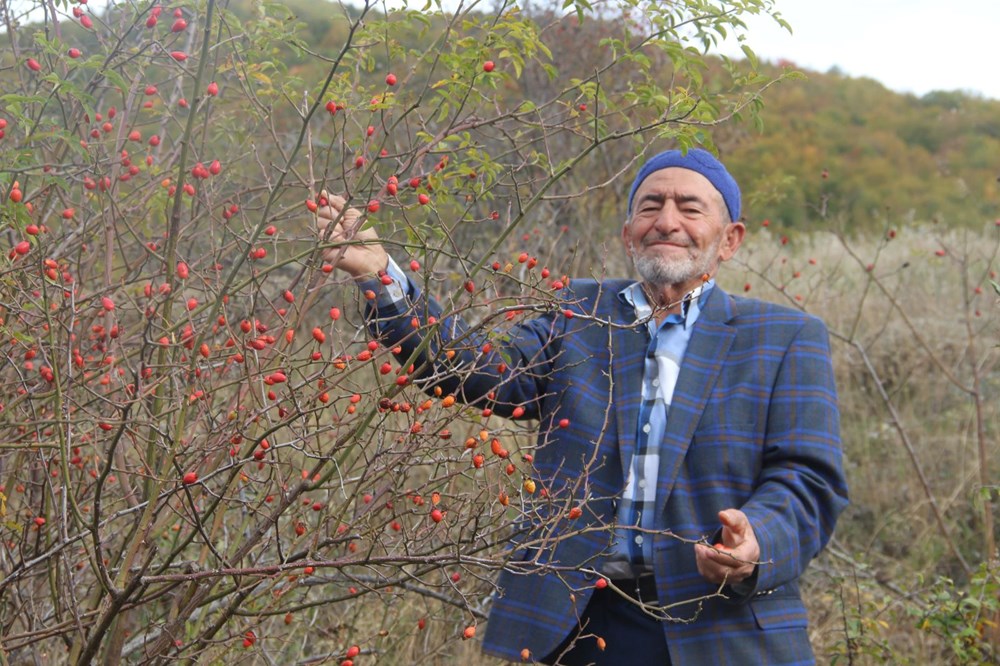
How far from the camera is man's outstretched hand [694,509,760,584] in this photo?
90.9 inches

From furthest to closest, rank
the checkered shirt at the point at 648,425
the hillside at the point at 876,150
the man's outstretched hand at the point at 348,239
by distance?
1. the hillside at the point at 876,150
2. the checkered shirt at the point at 648,425
3. the man's outstretched hand at the point at 348,239

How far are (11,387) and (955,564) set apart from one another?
15.3 feet

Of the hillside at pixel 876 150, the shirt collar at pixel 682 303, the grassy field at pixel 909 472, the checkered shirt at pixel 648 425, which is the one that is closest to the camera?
the checkered shirt at pixel 648 425

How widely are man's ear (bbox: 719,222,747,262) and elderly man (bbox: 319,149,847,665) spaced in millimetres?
112

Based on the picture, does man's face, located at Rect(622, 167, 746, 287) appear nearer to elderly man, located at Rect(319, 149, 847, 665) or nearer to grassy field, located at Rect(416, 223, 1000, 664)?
elderly man, located at Rect(319, 149, 847, 665)

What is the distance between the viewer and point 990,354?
7.15 meters

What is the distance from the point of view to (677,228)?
9.50 ft

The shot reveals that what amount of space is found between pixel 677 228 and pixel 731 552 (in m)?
0.94

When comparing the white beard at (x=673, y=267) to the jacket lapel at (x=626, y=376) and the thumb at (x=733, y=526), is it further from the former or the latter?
the thumb at (x=733, y=526)

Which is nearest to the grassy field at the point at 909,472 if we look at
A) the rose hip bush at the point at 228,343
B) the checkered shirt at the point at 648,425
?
the checkered shirt at the point at 648,425

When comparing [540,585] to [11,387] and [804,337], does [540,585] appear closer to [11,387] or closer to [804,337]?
[804,337]

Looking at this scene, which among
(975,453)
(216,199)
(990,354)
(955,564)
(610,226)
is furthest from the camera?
(610,226)

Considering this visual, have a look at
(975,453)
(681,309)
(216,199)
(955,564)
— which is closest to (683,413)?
(681,309)

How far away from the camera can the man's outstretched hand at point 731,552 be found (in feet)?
7.57
